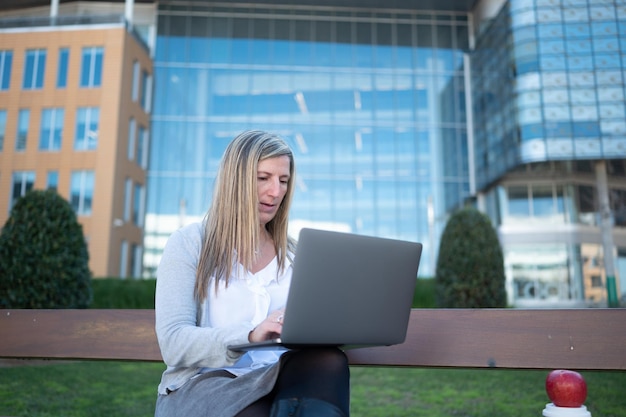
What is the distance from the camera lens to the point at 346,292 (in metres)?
1.31

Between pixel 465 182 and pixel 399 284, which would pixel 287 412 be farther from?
pixel 465 182

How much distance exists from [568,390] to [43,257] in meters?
6.30

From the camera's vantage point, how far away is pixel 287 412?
130cm

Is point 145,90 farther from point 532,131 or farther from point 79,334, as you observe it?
point 79,334

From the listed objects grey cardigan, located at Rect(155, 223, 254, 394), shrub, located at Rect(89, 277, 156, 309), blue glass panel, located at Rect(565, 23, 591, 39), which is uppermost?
blue glass panel, located at Rect(565, 23, 591, 39)

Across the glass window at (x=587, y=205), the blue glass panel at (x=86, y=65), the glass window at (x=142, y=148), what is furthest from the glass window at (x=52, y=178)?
the glass window at (x=587, y=205)

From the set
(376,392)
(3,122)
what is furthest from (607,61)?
(3,122)

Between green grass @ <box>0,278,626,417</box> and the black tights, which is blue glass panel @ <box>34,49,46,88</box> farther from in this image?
the black tights

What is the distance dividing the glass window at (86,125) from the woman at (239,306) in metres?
19.8

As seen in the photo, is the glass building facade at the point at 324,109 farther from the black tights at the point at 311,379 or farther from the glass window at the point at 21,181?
the black tights at the point at 311,379

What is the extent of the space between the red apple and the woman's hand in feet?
3.12

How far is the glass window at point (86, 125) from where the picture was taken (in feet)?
65.5

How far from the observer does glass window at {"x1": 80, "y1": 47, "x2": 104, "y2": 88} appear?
20.2 metres

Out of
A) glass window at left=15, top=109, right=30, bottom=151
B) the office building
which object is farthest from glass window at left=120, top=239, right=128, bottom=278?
glass window at left=15, top=109, right=30, bottom=151
